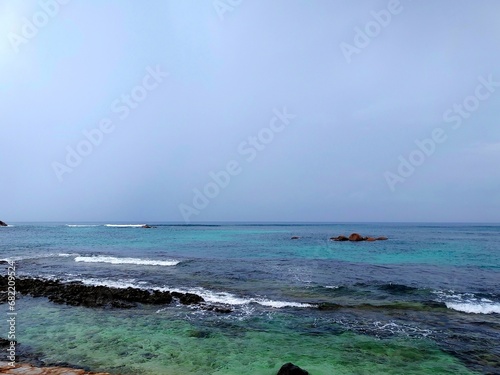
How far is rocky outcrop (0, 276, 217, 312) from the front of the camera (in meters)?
15.8

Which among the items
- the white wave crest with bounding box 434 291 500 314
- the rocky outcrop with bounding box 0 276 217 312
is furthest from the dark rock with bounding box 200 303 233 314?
the white wave crest with bounding box 434 291 500 314

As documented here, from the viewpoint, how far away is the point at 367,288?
65.7 feet

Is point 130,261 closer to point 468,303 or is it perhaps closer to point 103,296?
point 103,296

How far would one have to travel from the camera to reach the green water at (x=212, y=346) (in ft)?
29.9

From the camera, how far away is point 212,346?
10.6 meters

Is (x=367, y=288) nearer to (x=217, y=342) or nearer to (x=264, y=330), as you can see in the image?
(x=264, y=330)

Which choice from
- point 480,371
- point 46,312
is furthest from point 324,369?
point 46,312

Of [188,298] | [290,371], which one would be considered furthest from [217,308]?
[290,371]

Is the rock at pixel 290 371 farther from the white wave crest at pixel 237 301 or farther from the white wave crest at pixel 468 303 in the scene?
the white wave crest at pixel 468 303

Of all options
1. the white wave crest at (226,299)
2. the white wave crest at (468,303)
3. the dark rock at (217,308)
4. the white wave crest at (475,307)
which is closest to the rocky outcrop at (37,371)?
the dark rock at (217,308)

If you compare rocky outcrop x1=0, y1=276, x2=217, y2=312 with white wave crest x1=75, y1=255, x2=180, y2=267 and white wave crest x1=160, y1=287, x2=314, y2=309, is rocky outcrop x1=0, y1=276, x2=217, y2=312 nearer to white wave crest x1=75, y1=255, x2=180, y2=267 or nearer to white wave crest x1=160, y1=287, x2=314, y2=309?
white wave crest x1=160, y1=287, x2=314, y2=309

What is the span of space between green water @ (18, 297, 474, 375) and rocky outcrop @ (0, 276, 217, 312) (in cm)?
157

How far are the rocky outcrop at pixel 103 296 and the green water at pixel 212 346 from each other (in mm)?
1573

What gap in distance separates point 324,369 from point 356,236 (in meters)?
58.4
